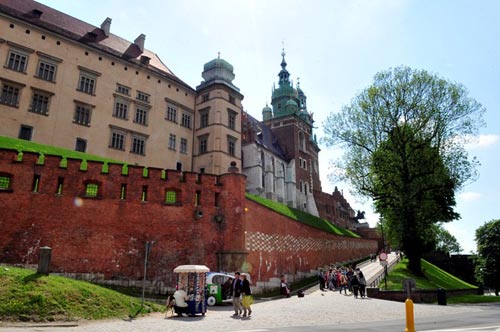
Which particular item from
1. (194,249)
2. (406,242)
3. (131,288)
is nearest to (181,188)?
(194,249)

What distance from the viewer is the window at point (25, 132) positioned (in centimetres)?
2906

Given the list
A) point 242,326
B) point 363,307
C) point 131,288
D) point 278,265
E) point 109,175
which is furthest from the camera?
point 278,265

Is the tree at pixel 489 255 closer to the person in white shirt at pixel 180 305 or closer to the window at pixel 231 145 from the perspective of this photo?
the window at pixel 231 145

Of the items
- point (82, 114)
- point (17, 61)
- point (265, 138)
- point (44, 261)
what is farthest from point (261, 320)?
point (265, 138)

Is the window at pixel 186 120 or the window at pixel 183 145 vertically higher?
the window at pixel 186 120

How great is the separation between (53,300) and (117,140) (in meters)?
26.0

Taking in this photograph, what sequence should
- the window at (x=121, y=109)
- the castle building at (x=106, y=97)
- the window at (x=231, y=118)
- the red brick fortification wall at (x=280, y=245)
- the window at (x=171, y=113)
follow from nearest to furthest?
1. the red brick fortification wall at (x=280, y=245)
2. the castle building at (x=106, y=97)
3. the window at (x=121, y=109)
4. the window at (x=171, y=113)
5. the window at (x=231, y=118)

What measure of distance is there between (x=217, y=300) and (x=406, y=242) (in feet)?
60.1

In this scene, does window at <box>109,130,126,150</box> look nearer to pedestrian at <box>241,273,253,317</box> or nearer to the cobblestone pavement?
the cobblestone pavement

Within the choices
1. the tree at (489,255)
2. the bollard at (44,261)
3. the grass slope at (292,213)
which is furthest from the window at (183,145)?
the tree at (489,255)

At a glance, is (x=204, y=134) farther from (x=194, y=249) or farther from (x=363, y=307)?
(x=363, y=307)

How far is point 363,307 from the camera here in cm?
1625

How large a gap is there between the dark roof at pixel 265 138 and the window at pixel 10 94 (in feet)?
98.7

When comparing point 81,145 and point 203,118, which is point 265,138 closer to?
point 203,118
